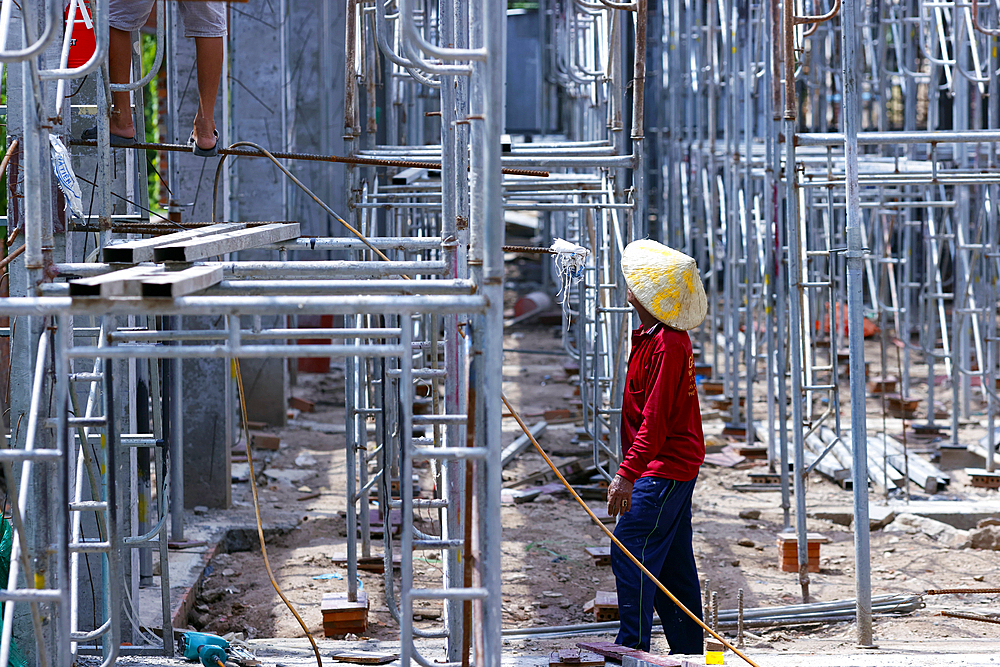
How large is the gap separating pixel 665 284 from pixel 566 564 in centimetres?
271

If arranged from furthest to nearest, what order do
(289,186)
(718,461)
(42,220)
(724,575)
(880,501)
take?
(289,186) < (718,461) < (880,501) < (724,575) < (42,220)

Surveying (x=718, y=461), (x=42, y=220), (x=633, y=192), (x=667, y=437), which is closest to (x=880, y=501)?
(x=718, y=461)

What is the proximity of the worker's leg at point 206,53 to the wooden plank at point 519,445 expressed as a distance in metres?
4.70

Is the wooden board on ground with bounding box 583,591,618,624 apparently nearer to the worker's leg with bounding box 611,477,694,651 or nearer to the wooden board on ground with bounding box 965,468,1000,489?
the worker's leg with bounding box 611,477,694,651

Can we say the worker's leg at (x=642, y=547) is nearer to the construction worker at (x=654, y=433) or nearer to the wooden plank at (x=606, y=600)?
the construction worker at (x=654, y=433)

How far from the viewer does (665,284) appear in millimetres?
4664

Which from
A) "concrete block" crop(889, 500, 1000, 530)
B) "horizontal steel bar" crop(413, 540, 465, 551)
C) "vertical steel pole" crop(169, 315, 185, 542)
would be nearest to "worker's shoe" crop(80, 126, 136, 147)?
"vertical steel pole" crop(169, 315, 185, 542)

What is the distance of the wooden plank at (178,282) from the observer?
2.75m

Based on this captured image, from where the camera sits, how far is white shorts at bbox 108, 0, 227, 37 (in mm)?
4617

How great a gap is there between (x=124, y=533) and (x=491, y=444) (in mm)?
2341

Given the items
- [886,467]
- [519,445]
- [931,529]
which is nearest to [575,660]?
[931,529]

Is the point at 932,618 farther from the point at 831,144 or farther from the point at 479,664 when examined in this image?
the point at 479,664

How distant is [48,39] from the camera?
9.47ft

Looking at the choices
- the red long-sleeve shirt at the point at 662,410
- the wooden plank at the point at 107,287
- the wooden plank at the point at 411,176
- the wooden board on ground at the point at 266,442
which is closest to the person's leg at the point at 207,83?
the wooden plank at the point at 107,287
